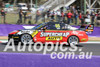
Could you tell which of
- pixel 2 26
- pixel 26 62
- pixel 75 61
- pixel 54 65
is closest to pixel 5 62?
pixel 26 62

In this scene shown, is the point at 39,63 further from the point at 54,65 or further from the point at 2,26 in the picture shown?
the point at 2,26

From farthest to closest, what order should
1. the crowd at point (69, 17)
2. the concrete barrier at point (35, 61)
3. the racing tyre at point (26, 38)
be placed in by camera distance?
the crowd at point (69, 17) < the racing tyre at point (26, 38) < the concrete barrier at point (35, 61)

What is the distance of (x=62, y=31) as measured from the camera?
41.5ft

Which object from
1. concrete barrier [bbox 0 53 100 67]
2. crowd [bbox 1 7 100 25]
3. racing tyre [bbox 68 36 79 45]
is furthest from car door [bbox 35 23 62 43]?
concrete barrier [bbox 0 53 100 67]

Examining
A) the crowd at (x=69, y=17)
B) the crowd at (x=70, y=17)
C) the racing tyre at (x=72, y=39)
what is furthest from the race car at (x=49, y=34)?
the crowd at (x=70, y=17)

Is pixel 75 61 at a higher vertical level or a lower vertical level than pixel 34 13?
lower

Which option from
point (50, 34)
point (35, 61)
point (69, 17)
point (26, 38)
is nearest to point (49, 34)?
point (50, 34)

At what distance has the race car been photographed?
1248 cm

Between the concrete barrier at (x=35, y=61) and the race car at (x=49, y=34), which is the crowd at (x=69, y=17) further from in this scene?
the concrete barrier at (x=35, y=61)

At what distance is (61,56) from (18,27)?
1313cm

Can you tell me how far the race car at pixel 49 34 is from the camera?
1248cm

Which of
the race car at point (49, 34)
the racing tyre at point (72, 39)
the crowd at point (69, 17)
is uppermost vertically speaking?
the crowd at point (69, 17)

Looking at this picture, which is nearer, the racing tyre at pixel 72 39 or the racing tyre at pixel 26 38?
the racing tyre at pixel 26 38

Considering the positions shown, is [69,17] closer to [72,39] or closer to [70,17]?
[70,17]
